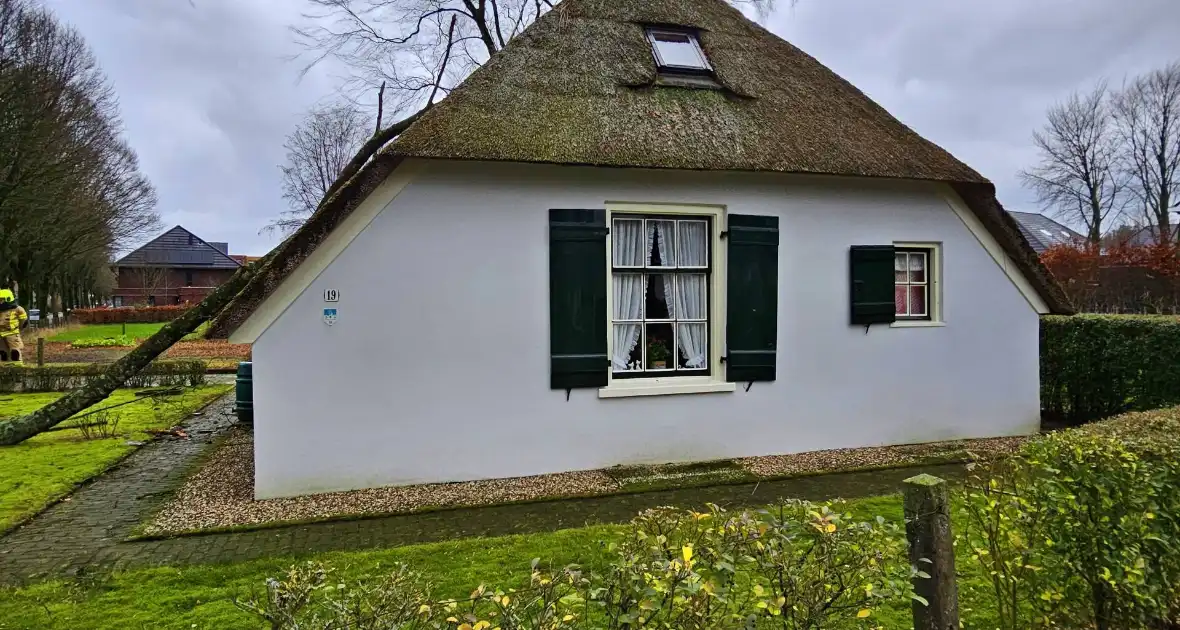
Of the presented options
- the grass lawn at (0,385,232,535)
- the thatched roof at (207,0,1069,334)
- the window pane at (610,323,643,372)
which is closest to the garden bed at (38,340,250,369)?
the grass lawn at (0,385,232,535)

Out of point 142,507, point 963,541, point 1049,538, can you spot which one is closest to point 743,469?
point 963,541

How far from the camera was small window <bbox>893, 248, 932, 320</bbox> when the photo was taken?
280 inches

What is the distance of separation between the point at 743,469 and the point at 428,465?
3126mm

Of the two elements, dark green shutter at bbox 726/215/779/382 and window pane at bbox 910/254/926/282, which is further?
window pane at bbox 910/254/926/282

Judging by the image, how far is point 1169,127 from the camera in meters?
28.4

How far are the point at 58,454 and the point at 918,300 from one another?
414 inches

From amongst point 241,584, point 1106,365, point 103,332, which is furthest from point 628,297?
point 103,332

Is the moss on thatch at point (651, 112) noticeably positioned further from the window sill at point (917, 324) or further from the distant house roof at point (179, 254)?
the distant house roof at point (179, 254)

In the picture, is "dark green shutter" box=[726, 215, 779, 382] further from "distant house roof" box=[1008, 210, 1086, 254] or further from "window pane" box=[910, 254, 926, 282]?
"distant house roof" box=[1008, 210, 1086, 254]

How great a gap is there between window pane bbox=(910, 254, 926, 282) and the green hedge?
9.30ft

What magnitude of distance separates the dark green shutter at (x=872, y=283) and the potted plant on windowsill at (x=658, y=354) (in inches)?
86.7

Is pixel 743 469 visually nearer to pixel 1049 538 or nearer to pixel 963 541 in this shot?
pixel 963 541

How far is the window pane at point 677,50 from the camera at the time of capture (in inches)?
279

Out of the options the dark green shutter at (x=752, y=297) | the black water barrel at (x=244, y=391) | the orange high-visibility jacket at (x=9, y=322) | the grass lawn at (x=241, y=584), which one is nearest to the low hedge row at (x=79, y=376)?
the orange high-visibility jacket at (x=9, y=322)
